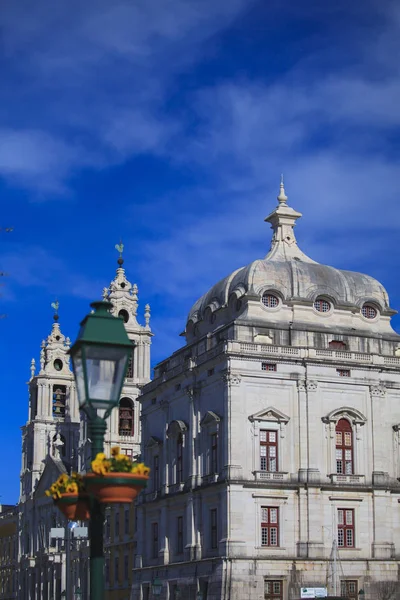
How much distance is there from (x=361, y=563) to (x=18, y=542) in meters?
62.8

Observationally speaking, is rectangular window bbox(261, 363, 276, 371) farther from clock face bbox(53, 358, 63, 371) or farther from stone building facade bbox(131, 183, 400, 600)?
clock face bbox(53, 358, 63, 371)

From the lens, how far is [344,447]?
63.3 meters

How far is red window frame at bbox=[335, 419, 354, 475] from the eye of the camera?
6306 cm

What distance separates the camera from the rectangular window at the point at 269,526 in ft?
197

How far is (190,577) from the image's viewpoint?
206ft

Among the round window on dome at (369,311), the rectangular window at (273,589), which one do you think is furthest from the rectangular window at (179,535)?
the round window on dome at (369,311)

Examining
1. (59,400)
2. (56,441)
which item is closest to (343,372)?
(56,441)

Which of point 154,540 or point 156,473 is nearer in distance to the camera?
point 154,540

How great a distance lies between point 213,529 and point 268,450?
17.9ft

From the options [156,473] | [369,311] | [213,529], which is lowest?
[213,529]

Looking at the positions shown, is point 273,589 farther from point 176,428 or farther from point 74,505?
point 74,505

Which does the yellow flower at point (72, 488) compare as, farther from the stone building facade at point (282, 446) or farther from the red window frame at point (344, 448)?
the red window frame at point (344, 448)

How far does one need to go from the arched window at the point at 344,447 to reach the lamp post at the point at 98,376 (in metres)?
52.0

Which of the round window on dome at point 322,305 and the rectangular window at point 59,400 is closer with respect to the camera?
the round window on dome at point 322,305
